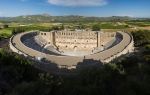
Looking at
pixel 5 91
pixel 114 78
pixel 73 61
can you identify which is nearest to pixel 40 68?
pixel 73 61

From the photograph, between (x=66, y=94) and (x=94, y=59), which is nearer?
(x=66, y=94)

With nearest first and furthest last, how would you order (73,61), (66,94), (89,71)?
(66,94)
(89,71)
(73,61)

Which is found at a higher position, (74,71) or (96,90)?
(96,90)

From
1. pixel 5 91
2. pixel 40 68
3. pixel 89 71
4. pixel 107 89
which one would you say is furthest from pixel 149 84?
pixel 40 68

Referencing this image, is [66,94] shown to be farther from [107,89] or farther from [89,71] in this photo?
[89,71]

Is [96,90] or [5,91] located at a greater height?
[96,90]

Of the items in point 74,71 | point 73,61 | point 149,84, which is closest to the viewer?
point 149,84

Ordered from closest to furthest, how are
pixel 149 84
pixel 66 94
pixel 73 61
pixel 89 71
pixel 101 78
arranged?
1. pixel 149 84
2. pixel 66 94
3. pixel 101 78
4. pixel 89 71
5. pixel 73 61

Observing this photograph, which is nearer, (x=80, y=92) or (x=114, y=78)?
(x=80, y=92)

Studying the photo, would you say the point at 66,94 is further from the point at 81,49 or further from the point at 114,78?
the point at 81,49
